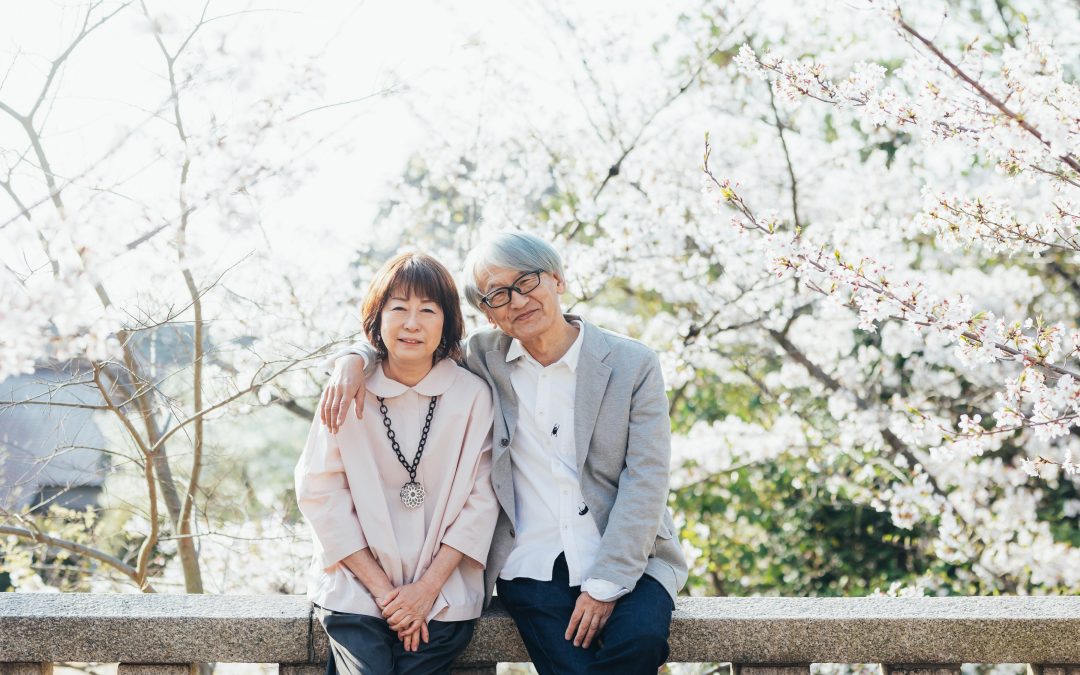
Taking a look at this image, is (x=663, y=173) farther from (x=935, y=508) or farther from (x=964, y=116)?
(x=964, y=116)

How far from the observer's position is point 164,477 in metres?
3.59

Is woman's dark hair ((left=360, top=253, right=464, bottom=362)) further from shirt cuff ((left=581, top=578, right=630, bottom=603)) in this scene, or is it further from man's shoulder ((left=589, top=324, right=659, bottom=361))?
shirt cuff ((left=581, top=578, right=630, bottom=603))

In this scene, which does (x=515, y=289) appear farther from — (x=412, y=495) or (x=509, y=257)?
(x=412, y=495)

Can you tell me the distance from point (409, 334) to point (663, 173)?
150 inches

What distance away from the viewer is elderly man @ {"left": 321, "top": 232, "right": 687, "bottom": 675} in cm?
214

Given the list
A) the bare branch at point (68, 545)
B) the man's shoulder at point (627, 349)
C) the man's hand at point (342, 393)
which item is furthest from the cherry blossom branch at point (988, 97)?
the bare branch at point (68, 545)

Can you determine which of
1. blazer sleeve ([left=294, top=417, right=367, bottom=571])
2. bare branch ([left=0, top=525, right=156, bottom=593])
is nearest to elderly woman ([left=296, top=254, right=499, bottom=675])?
blazer sleeve ([left=294, top=417, right=367, bottom=571])

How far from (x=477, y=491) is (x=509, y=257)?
639mm

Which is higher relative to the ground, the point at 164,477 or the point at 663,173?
the point at 663,173

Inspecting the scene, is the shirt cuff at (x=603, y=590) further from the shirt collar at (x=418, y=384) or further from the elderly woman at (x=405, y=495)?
the shirt collar at (x=418, y=384)

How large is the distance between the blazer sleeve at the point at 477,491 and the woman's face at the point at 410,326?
213mm

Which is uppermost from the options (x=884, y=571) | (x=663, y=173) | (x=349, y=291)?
(x=663, y=173)

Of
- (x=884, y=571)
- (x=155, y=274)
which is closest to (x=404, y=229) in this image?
(x=155, y=274)

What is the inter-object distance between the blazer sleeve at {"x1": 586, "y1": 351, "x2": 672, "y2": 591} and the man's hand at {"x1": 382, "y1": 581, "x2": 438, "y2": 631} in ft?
1.35
